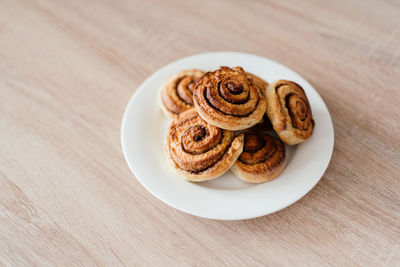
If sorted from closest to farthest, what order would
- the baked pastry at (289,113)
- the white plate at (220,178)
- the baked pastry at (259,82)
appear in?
the white plate at (220,178), the baked pastry at (289,113), the baked pastry at (259,82)

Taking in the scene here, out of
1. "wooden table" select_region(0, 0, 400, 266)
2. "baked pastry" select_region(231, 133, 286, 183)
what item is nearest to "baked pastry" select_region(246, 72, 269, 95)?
"baked pastry" select_region(231, 133, 286, 183)

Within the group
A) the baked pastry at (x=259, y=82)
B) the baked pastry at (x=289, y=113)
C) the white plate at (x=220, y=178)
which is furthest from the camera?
the baked pastry at (x=259, y=82)

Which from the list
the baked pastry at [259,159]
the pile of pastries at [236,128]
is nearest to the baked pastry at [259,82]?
the pile of pastries at [236,128]

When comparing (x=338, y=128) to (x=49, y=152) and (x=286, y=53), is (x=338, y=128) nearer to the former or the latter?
(x=286, y=53)

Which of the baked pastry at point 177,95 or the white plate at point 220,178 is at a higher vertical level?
the baked pastry at point 177,95

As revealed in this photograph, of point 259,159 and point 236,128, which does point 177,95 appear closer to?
point 236,128

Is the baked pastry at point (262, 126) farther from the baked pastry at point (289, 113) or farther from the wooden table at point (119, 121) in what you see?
the wooden table at point (119, 121)

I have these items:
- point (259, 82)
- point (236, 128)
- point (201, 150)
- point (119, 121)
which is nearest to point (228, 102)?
point (236, 128)
